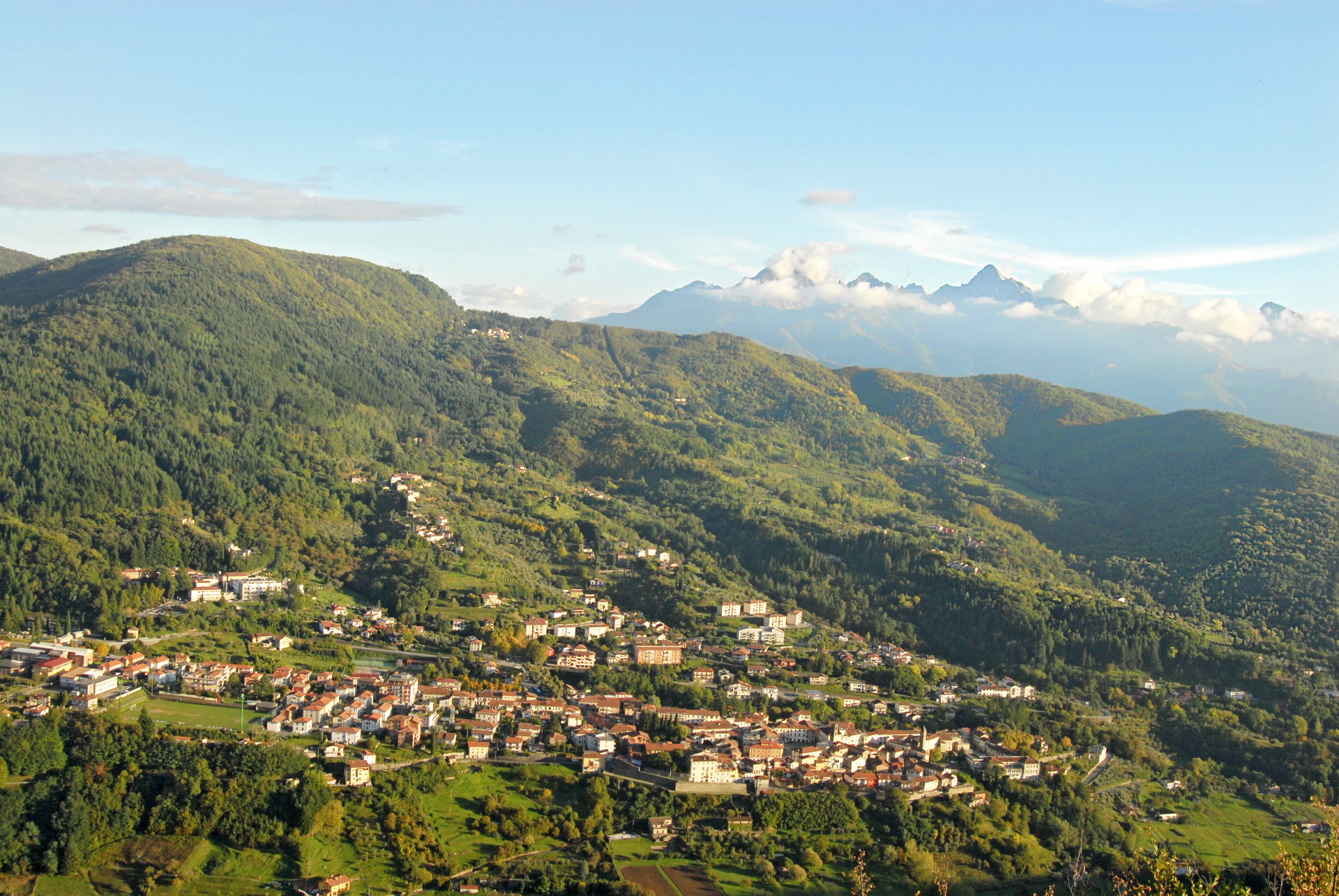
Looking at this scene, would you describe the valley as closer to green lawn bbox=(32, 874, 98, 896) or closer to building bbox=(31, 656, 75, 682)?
building bbox=(31, 656, 75, 682)

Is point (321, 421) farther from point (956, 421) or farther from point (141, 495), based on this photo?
point (956, 421)

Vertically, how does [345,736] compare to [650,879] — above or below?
above

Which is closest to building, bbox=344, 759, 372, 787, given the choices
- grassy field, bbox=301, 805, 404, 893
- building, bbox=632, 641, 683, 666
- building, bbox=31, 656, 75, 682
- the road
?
grassy field, bbox=301, 805, 404, 893

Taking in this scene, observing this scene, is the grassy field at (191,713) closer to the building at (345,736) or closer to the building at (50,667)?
the building at (345,736)

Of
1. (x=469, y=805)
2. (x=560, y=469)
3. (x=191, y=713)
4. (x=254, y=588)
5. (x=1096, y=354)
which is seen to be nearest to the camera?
(x=469, y=805)

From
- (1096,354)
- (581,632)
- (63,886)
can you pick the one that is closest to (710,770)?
(581,632)

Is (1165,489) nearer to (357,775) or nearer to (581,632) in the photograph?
(581,632)

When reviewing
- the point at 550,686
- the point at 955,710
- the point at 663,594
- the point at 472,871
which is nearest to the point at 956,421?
the point at 663,594
